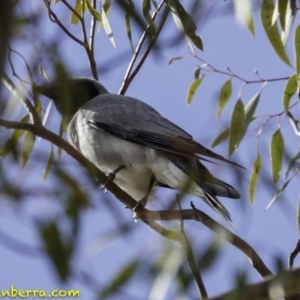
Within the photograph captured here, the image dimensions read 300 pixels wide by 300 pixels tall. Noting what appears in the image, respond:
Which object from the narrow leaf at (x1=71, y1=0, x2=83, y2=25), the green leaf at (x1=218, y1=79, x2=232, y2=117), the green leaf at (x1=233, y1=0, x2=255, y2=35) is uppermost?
the narrow leaf at (x1=71, y1=0, x2=83, y2=25)

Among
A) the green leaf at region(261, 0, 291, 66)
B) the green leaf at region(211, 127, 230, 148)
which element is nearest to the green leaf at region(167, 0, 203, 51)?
the green leaf at region(261, 0, 291, 66)

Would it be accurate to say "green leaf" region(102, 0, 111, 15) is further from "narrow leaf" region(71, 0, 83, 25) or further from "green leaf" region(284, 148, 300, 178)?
"green leaf" region(284, 148, 300, 178)

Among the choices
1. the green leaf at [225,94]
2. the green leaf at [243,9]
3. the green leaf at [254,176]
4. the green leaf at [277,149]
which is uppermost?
the green leaf at [243,9]

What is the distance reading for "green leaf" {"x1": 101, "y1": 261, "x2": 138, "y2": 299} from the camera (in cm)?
142

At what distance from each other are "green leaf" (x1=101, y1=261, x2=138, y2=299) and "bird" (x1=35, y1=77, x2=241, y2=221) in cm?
107

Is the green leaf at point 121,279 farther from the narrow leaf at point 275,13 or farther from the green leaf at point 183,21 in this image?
the narrow leaf at point 275,13

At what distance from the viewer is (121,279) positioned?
147 cm

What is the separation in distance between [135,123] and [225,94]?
473 mm

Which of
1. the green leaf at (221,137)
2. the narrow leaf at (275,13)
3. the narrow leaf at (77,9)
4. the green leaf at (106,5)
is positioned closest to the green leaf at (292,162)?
the green leaf at (221,137)

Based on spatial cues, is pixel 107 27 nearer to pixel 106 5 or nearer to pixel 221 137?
pixel 106 5

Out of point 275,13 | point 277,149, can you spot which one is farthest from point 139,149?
point 275,13

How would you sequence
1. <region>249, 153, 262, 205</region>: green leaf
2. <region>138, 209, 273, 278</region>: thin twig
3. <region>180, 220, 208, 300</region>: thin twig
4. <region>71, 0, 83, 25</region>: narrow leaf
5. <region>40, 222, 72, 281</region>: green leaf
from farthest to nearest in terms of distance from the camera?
1. <region>71, 0, 83, 25</region>: narrow leaf
2. <region>249, 153, 262, 205</region>: green leaf
3. <region>138, 209, 273, 278</region>: thin twig
4. <region>180, 220, 208, 300</region>: thin twig
5. <region>40, 222, 72, 281</region>: green leaf

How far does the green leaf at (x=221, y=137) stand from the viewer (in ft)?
9.52

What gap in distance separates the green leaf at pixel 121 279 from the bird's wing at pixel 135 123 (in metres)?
1.33
